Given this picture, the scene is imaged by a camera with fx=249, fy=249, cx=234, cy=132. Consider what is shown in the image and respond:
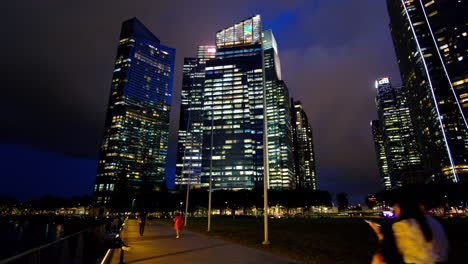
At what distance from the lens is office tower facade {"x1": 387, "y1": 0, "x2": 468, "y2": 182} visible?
131 m

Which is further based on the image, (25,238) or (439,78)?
(439,78)

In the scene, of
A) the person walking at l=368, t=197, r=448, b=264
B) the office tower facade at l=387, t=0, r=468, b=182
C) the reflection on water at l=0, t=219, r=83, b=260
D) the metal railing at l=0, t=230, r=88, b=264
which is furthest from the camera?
the office tower facade at l=387, t=0, r=468, b=182

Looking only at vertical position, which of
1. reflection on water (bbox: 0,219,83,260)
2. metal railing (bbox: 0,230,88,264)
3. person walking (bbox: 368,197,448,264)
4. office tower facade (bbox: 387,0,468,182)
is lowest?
reflection on water (bbox: 0,219,83,260)

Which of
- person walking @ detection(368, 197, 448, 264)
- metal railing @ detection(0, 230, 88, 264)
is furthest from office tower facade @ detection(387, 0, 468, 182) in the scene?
metal railing @ detection(0, 230, 88, 264)

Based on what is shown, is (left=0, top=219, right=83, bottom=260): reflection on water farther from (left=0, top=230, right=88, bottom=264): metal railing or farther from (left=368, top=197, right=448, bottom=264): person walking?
(left=368, top=197, right=448, bottom=264): person walking

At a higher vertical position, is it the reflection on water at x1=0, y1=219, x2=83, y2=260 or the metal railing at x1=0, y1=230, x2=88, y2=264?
the metal railing at x1=0, y1=230, x2=88, y2=264

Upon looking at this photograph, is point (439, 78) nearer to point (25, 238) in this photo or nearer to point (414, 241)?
point (414, 241)

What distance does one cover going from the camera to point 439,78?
472ft

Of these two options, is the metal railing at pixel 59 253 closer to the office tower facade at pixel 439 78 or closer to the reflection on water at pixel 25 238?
the reflection on water at pixel 25 238

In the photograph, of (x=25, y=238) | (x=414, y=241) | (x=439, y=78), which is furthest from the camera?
(x=439, y=78)

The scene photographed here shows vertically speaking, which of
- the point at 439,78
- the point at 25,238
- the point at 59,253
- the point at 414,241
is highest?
the point at 439,78

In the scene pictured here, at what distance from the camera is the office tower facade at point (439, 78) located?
431ft

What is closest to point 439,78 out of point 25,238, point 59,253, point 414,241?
point 414,241

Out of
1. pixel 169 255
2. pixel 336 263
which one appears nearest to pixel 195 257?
pixel 169 255
